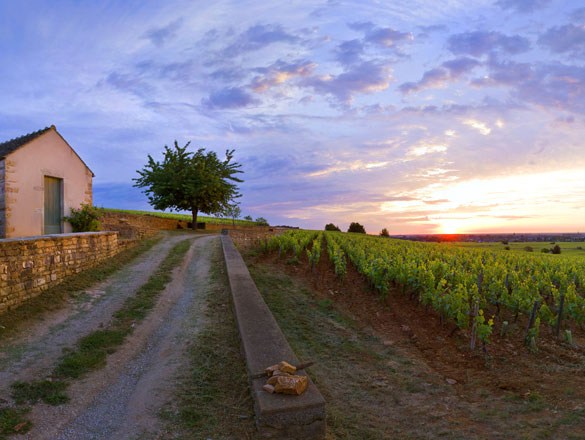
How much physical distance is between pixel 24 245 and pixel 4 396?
4693mm

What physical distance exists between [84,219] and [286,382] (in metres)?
14.5

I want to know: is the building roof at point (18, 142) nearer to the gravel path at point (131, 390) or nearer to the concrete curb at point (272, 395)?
the gravel path at point (131, 390)

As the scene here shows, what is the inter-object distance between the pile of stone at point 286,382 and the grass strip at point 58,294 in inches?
217

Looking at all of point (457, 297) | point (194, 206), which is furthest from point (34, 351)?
point (194, 206)

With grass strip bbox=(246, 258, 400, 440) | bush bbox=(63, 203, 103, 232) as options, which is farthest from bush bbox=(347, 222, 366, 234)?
grass strip bbox=(246, 258, 400, 440)

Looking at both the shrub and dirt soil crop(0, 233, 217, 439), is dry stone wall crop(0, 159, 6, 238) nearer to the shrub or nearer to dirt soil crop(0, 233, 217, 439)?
dirt soil crop(0, 233, 217, 439)

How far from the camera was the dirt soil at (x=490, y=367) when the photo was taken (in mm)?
4434

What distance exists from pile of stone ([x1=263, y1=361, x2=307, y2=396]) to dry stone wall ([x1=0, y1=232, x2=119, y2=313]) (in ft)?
21.7

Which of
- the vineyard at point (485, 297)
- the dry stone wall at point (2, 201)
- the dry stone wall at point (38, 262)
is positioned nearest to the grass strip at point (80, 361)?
the dry stone wall at point (38, 262)

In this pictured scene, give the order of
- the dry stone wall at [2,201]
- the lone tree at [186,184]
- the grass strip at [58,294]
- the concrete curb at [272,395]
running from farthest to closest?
1. the lone tree at [186,184]
2. the dry stone wall at [2,201]
3. the grass strip at [58,294]
4. the concrete curb at [272,395]

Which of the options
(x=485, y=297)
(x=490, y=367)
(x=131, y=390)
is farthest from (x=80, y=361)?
(x=485, y=297)

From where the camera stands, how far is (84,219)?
15234mm

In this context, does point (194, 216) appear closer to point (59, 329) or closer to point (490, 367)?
point (59, 329)

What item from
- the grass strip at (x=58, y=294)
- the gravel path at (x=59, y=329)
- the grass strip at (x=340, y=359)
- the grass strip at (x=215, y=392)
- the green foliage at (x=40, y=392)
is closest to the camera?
the grass strip at (x=215, y=392)
